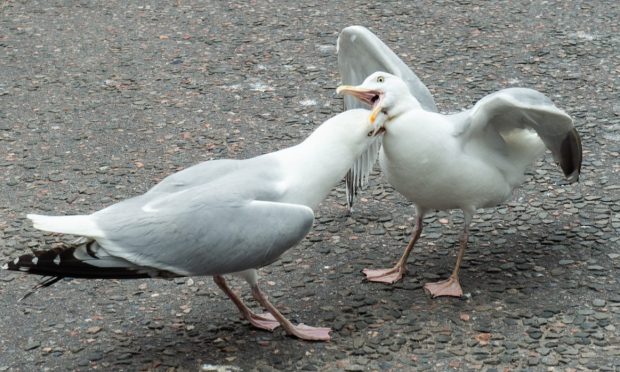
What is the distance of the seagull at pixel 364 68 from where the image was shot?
4047mm

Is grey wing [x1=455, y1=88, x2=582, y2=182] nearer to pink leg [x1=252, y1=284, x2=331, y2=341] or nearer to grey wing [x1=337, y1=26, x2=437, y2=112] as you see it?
grey wing [x1=337, y1=26, x2=437, y2=112]

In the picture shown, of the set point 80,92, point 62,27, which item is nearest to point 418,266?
point 80,92

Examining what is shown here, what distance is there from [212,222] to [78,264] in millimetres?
442

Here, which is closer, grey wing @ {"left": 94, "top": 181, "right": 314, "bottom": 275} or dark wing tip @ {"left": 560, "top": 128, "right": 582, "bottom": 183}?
grey wing @ {"left": 94, "top": 181, "right": 314, "bottom": 275}

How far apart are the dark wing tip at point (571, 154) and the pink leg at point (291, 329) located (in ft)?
3.82

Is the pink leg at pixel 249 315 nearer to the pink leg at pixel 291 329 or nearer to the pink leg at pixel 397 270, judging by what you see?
the pink leg at pixel 291 329

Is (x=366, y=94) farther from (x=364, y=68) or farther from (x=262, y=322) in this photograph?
(x=262, y=322)

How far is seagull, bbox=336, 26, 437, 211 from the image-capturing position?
405cm

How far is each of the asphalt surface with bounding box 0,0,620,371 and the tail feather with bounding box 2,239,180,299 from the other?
40 centimetres

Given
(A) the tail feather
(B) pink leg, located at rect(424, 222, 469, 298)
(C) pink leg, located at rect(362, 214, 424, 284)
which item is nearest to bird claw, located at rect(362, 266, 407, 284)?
(C) pink leg, located at rect(362, 214, 424, 284)

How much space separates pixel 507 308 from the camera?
368cm

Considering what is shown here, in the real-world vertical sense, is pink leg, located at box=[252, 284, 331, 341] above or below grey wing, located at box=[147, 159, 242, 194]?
below

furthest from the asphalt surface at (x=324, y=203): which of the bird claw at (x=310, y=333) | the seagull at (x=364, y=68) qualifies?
the seagull at (x=364, y=68)

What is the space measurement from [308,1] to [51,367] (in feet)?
12.9
